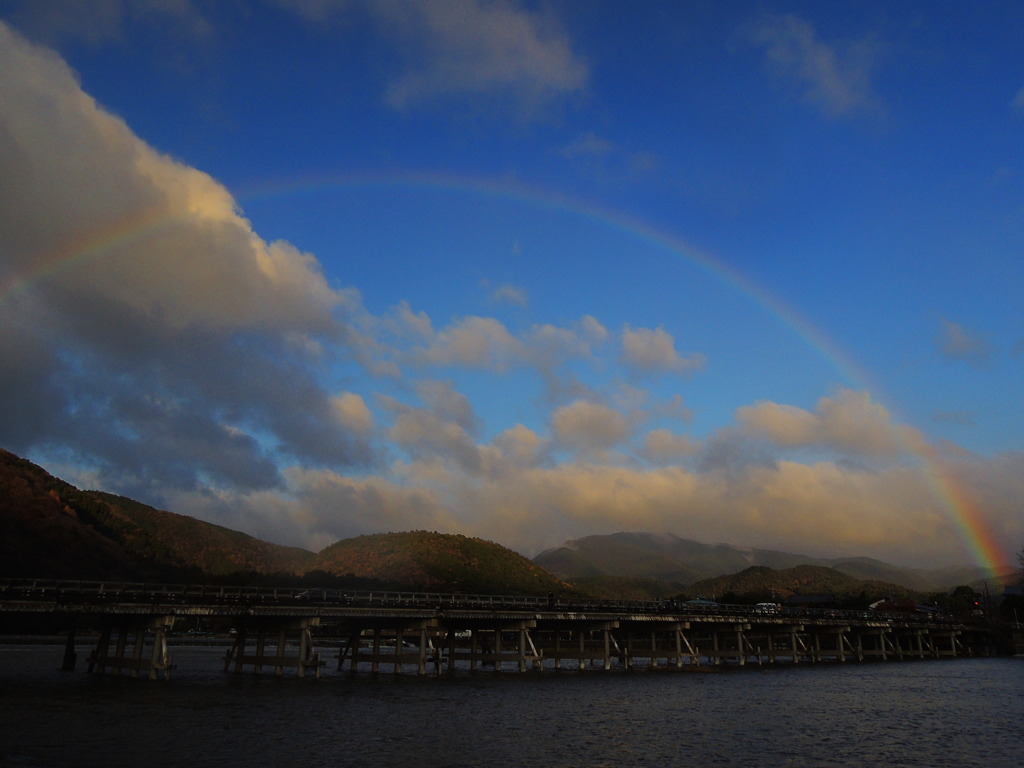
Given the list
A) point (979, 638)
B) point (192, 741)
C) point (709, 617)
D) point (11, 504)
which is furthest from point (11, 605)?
point (979, 638)

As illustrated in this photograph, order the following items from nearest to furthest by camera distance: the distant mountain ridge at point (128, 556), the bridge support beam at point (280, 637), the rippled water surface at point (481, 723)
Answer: the rippled water surface at point (481, 723), the bridge support beam at point (280, 637), the distant mountain ridge at point (128, 556)

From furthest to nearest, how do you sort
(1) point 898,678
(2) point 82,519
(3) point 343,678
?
(2) point 82,519, (1) point 898,678, (3) point 343,678

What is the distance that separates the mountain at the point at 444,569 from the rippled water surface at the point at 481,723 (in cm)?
9993

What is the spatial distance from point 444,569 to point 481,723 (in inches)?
5643

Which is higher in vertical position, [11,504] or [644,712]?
[11,504]

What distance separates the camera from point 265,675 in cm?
5672

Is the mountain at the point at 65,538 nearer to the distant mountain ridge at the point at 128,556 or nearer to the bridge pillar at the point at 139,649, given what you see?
the distant mountain ridge at the point at 128,556

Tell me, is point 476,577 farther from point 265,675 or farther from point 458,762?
point 458,762

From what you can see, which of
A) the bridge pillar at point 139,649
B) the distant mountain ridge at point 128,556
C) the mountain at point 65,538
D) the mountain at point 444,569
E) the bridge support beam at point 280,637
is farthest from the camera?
the mountain at point 444,569

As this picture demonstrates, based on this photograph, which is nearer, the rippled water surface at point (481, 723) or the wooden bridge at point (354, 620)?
the rippled water surface at point (481, 723)

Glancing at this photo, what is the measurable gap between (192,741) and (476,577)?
150 meters

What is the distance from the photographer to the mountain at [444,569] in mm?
160675

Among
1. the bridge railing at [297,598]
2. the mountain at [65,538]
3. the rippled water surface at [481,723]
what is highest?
the mountain at [65,538]

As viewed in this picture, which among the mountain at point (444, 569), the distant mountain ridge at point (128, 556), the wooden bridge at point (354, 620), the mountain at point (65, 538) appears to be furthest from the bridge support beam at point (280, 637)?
the mountain at point (444, 569)
